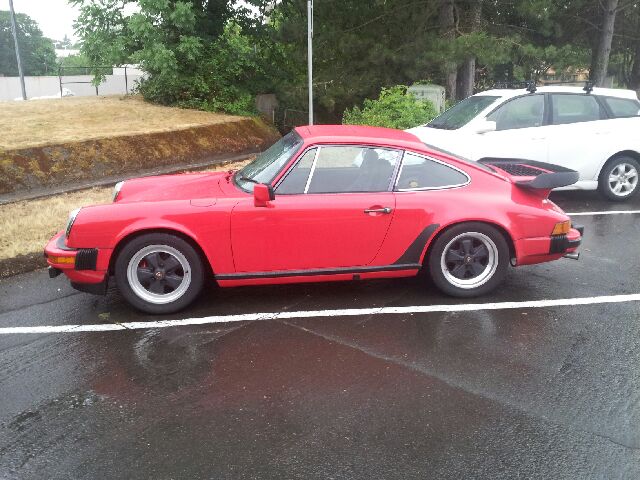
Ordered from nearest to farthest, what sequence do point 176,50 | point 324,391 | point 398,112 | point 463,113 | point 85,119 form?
1. point 324,391
2. point 463,113
3. point 85,119
4. point 398,112
5. point 176,50

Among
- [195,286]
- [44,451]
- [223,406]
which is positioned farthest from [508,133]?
[44,451]

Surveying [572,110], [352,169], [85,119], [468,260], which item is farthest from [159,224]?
[85,119]

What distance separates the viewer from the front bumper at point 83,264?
174 inches

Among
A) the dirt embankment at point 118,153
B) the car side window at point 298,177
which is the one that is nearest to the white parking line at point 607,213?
the car side window at point 298,177

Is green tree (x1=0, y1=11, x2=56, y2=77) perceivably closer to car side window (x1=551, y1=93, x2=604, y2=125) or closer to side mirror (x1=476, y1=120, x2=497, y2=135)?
side mirror (x1=476, y1=120, x2=497, y2=135)

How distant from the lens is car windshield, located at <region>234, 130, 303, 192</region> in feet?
15.8

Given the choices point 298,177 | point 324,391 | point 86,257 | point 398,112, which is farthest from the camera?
point 398,112

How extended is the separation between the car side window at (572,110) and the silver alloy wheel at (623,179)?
81cm

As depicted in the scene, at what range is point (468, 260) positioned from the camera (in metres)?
4.96

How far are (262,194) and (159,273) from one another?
1.02m

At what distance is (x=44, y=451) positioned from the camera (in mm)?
2951

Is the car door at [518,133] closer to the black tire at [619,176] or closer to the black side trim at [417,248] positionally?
the black tire at [619,176]

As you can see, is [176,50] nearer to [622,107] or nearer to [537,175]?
[622,107]

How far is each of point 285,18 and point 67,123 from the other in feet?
25.0
